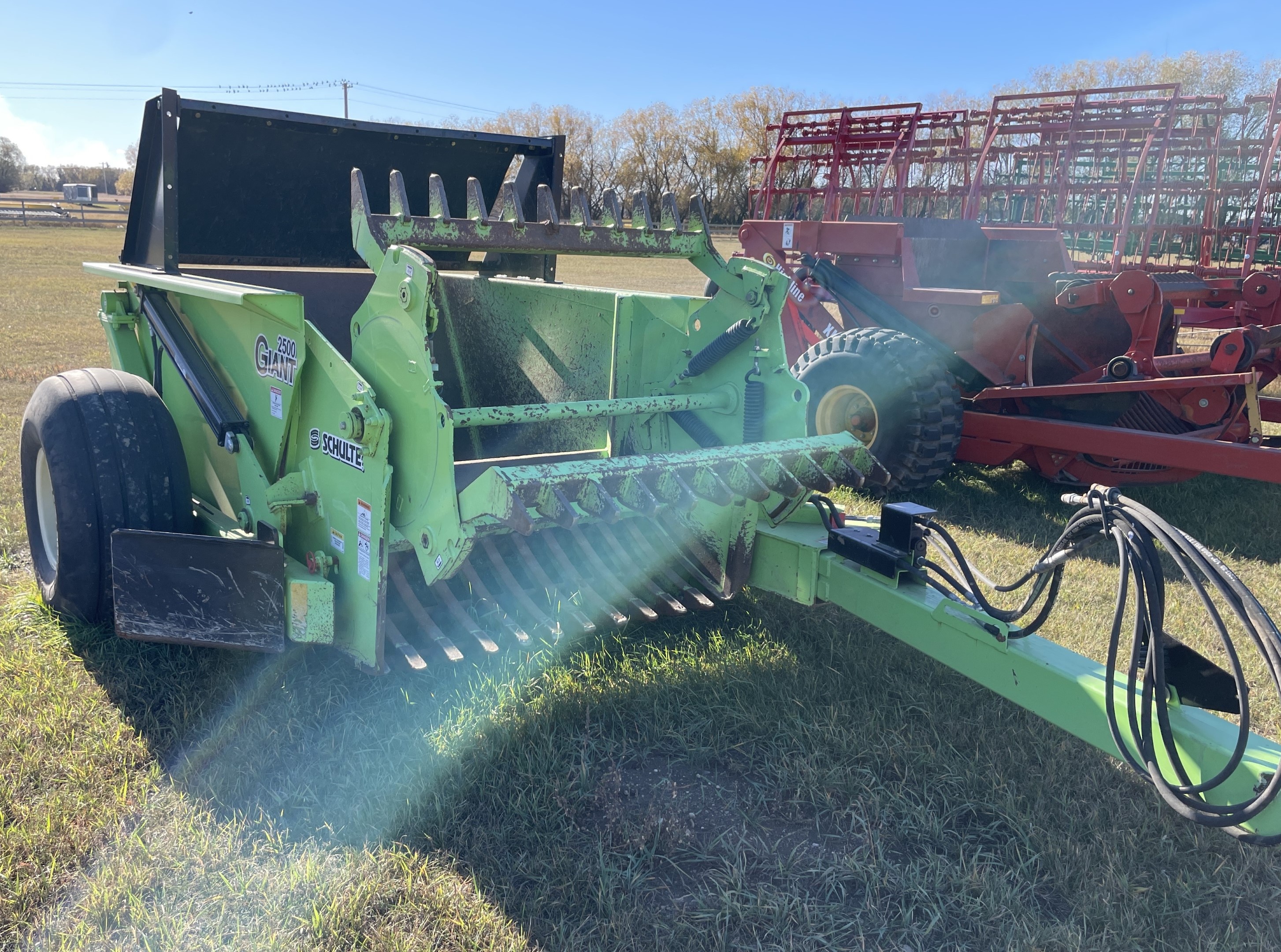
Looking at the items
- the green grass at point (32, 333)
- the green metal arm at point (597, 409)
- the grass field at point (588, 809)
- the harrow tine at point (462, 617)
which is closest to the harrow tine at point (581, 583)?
the grass field at point (588, 809)

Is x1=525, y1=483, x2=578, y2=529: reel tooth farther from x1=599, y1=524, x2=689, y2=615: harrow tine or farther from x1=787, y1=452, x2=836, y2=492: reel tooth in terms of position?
x1=599, y1=524, x2=689, y2=615: harrow tine

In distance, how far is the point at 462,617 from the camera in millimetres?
3406

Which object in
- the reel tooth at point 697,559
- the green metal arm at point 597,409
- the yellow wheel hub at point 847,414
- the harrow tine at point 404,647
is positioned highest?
the green metal arm at point 597,409

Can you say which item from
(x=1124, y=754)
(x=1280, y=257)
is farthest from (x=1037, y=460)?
(x=1280, y=257)

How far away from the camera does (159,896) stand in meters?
2.44

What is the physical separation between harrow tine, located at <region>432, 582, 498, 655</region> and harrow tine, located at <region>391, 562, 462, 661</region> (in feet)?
0.24

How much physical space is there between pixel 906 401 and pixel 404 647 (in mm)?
3444

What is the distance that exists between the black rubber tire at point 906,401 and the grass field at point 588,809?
1.78 meters

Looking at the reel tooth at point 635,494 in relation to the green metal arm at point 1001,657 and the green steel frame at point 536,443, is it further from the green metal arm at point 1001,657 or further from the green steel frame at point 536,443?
the green metal arm at point 1001,657

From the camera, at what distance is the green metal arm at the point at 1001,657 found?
7.23 ft

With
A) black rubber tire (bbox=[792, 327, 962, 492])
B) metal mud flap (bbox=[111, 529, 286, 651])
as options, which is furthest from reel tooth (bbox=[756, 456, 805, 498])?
black rubber tire (bbox=[792, 327, 962, 492])

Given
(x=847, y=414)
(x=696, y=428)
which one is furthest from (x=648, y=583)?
(x=847, y=414)

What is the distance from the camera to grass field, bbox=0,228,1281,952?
241 centimetres

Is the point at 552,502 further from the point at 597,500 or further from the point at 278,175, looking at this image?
the point at 278,175
